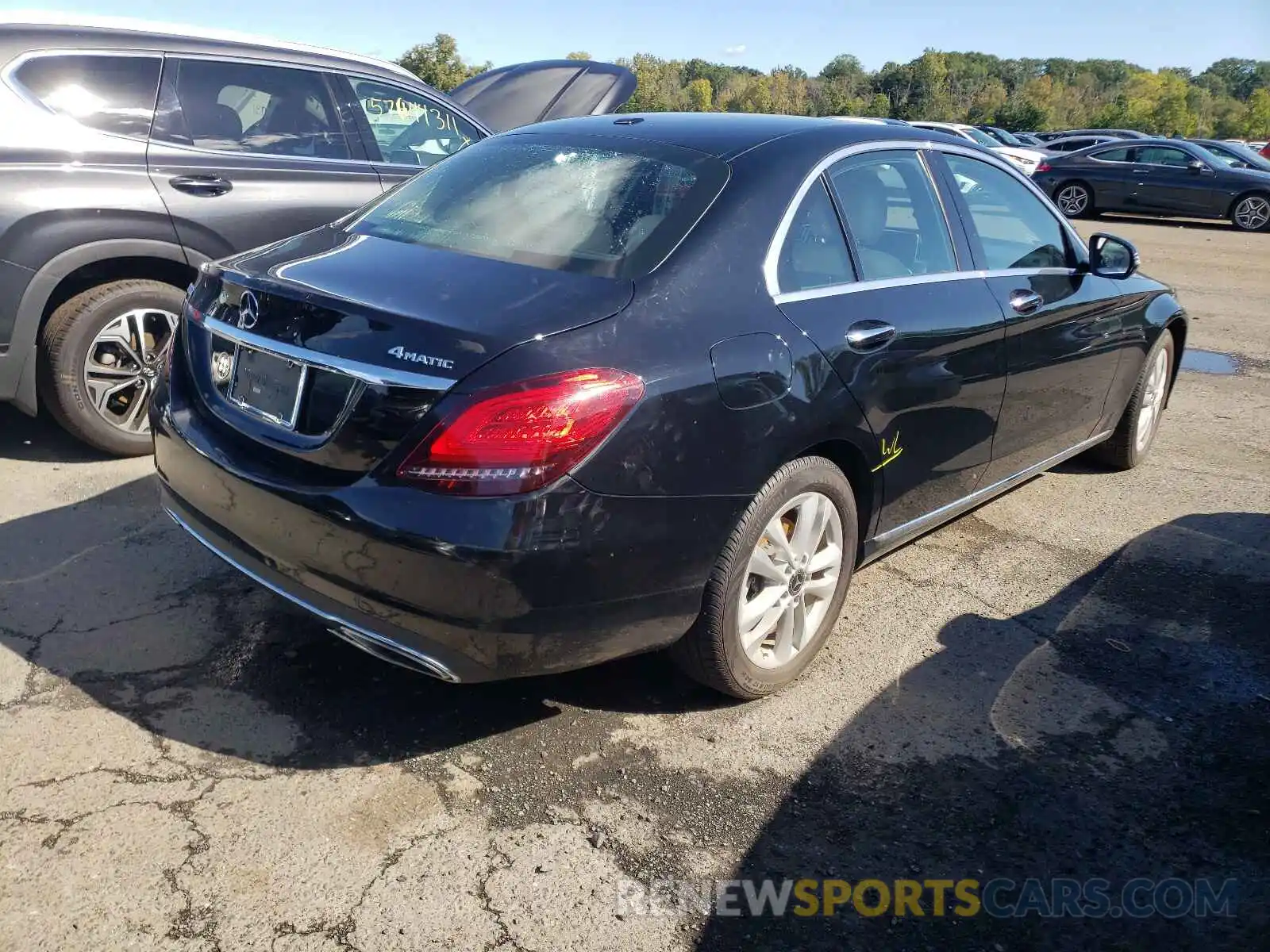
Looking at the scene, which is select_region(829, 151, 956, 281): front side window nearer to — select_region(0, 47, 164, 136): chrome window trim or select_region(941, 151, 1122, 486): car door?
select_region(941, 151, 1122, 486): car door

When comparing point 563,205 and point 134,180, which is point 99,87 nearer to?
point 134,180

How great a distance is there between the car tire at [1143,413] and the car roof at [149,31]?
14.0 ft

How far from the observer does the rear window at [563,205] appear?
2.96 metres

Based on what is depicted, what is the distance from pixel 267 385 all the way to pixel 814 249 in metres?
1.61

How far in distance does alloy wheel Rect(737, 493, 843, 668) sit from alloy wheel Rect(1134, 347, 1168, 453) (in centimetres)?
278

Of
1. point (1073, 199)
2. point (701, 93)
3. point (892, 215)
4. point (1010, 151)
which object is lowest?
→ point (1073, 199)

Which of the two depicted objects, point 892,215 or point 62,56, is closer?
point 892,215

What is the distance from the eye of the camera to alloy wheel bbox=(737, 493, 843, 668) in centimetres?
305

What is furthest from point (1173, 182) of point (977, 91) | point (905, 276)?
point (977, 91)

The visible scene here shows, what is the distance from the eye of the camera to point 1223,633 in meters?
3.81

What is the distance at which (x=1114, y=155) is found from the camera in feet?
63.0

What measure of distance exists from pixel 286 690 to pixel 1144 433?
4403 millimetres

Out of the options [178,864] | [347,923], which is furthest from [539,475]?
[178,864]

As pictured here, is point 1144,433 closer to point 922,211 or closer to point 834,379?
point 922,211
